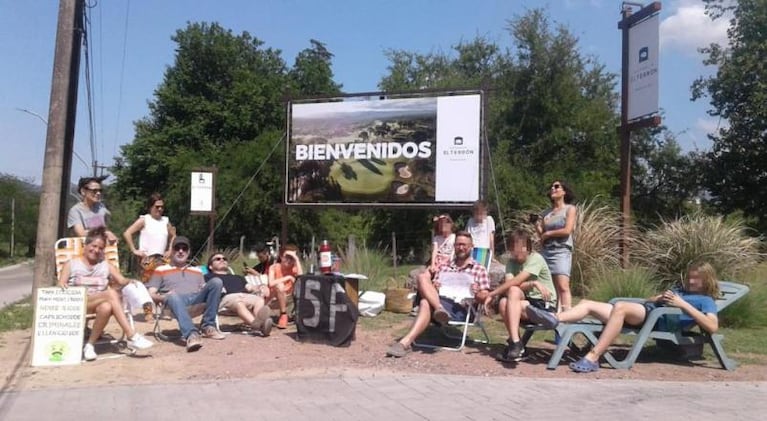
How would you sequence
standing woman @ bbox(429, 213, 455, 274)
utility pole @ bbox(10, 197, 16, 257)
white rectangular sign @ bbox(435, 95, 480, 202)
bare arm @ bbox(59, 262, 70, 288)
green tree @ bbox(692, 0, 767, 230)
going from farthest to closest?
1. utility pole @ bbox(10, 197, 16, 257)
2. green tree @ bbox(692, 0, 767, 230)
3. white rectangular sign @ bbox(435, 95, 480, 202)
4. standing woman @ bbox(429, 213, 455, 274)
5. bare arm @ bbox(59, 262, 70, 288)

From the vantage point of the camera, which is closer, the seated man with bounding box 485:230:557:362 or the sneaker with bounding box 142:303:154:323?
the seated man with bounding box 485:230:557:362

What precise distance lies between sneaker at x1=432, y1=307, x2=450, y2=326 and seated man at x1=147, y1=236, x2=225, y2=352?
98.9 inches

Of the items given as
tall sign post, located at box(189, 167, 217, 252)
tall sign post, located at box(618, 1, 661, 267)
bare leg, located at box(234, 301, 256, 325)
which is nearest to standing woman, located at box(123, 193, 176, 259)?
bare leg, located at box(234, 301, 256, 325)

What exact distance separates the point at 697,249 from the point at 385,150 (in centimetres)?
574

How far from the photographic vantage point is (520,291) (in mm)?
7152

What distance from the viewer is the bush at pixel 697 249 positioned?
1152 centimetres

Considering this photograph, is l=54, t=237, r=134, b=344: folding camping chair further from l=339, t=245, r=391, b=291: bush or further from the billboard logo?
the billboard logo

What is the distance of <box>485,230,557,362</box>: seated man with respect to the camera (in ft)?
23.1

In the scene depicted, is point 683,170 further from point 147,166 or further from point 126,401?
point 126,401

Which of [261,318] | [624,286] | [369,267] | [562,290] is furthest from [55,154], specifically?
[624,286]

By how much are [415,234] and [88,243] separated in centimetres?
1623

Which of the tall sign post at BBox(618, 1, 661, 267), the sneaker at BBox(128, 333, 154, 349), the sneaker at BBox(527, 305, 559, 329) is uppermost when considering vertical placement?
the tall sign post at BBox(618, 1, 661, 267)

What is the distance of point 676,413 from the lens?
17.9 ft

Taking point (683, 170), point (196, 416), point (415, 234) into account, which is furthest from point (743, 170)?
point (196, 416)
